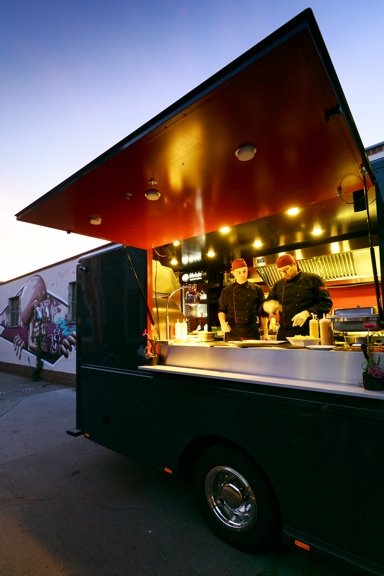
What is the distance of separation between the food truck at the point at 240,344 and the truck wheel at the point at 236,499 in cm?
1

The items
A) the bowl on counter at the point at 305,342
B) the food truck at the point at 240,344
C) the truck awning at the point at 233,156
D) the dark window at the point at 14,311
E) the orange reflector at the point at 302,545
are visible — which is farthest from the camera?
the dark window at the point at 14,311

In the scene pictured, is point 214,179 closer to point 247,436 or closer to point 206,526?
point 247,436

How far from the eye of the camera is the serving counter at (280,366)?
182cm

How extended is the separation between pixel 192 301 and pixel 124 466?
2272mm

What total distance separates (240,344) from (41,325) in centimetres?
993

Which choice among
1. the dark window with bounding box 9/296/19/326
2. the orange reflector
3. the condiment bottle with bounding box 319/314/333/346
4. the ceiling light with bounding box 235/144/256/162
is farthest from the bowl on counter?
the dark window with bounding box 9/296/19/326

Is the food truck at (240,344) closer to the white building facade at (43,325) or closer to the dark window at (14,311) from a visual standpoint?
the white building facade at (43,325)

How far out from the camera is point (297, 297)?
11.5ft

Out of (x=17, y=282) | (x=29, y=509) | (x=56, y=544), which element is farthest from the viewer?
(x=17, y=282)

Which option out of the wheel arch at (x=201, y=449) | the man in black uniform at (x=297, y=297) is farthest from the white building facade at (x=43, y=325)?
the man in black uniform at (x=297, y=297)

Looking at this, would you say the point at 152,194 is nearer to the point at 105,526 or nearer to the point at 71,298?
the point at 105,526

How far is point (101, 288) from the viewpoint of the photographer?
371cm

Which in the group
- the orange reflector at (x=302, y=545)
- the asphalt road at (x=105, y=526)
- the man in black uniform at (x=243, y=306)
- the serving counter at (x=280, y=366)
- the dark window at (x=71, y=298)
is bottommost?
the asphalt road at (x=105, y=526)

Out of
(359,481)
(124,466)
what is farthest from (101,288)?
(359,481)
